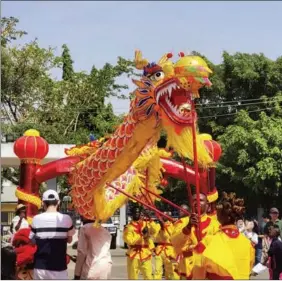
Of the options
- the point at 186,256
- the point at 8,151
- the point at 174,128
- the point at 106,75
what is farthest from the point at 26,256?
the point at 106,75

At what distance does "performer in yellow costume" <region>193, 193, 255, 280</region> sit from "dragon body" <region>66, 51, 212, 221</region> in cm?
169

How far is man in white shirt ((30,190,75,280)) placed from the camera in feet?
18.8

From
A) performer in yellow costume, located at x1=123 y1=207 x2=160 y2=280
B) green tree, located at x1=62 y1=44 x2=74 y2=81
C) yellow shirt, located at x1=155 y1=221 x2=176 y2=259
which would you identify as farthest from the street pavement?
green tree, located at x1=62 y1=44 x2=74 y2=81

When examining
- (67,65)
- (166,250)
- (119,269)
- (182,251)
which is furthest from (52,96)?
(182,251)

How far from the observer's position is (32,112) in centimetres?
2364

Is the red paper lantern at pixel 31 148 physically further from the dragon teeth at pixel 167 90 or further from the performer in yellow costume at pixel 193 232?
the performer in yellow costume at pixel 193 232

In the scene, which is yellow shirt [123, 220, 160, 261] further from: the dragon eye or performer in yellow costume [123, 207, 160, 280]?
the dragon eye

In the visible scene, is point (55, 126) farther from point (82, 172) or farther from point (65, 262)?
point (65, 262)

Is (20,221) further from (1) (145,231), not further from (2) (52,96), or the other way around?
(2) (52,96)

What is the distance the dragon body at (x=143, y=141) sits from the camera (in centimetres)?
689

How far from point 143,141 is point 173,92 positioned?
930 mm

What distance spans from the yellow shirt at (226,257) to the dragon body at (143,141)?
1865 mm

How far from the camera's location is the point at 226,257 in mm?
4633

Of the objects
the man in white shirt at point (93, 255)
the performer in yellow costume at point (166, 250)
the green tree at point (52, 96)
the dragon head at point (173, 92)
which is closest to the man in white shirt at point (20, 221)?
the man in white shirt at point (93, 255)
